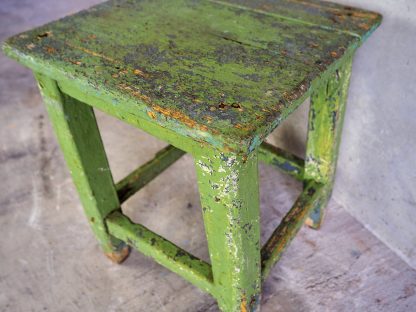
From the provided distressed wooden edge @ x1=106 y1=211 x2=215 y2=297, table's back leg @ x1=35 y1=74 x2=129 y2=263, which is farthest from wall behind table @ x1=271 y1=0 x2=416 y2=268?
table's back leg @ x1=35 y1=74 x2=129 y2=263

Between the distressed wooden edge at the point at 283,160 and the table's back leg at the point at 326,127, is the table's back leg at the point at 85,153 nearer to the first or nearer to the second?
the distressed wooden edge at the point at 283,160

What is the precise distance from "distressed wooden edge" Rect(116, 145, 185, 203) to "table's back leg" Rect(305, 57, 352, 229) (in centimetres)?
53

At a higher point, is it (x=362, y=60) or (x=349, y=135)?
(x=362, y=60)

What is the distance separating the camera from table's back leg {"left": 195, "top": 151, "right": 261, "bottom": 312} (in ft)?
2.96

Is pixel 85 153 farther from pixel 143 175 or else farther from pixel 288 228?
pixel 288 228

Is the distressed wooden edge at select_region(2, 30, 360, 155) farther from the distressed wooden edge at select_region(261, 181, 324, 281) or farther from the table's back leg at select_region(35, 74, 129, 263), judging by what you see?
the distressed wooden edge at select_region(261, 181, 324, 281)

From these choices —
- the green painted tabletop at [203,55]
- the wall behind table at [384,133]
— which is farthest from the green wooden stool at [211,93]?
the wall behind table at [384,133]

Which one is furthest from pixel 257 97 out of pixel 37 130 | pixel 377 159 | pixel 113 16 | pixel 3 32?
pixel 3 32

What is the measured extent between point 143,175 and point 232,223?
28.0 inches

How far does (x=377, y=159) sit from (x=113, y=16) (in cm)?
101

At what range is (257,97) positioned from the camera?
893mm

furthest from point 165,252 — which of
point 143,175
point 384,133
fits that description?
point 384,133

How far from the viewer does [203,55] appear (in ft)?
3.49

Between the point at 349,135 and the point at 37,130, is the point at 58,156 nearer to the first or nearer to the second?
the point at 37,130
